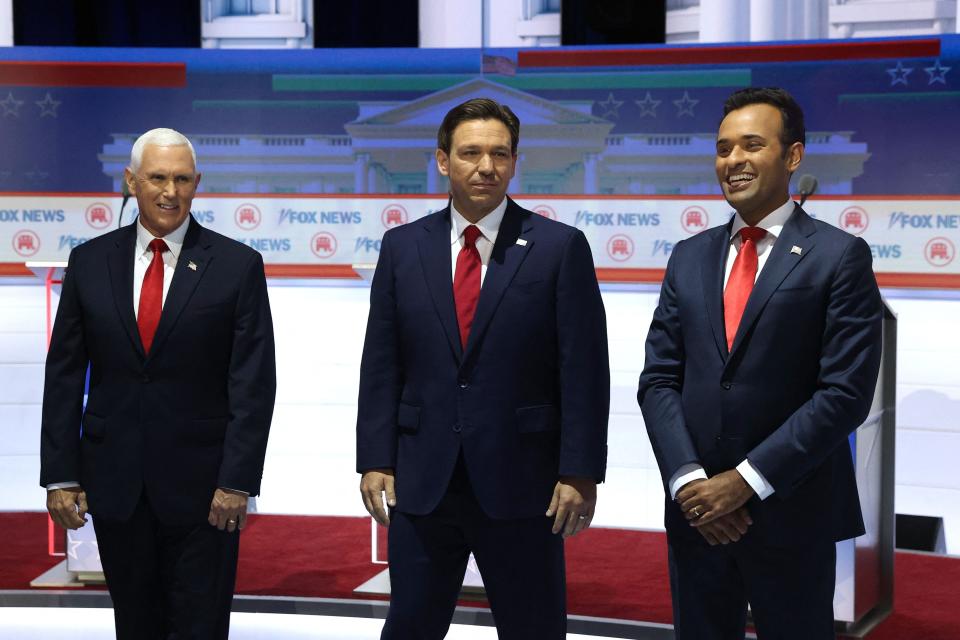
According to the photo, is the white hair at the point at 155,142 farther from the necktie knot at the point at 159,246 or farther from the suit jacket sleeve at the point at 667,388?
the suit jacket sleeve at the point at 667,388

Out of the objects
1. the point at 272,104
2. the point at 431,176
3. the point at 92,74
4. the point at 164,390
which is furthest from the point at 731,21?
the point at 164,390

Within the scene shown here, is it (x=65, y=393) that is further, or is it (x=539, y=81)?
(x=539, y=81)

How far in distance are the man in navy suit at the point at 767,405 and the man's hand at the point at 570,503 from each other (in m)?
0.16

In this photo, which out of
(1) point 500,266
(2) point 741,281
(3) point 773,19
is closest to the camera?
(2) point 741,281

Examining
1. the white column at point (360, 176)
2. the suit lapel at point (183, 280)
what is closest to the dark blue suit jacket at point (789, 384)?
the suit lapel at point (183, 280)

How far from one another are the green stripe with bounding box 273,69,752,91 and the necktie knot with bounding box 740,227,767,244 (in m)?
3.73

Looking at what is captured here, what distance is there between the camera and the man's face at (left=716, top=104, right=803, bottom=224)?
2.17 m

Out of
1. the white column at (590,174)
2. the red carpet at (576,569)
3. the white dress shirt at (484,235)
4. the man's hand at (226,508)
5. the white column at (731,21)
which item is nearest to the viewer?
the white dress shirt at (484,235)

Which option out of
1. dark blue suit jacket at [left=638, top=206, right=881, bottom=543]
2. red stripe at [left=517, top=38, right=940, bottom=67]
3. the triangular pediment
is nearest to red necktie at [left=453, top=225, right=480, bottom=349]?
dark blue suit jacket at [left=638, top=206, right=881, bottom=543]

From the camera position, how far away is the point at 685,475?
2156 mm

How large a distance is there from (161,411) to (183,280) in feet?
0.95

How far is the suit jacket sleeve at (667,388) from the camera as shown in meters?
2.18

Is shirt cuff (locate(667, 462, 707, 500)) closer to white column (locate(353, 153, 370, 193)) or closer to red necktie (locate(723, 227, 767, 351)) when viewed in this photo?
red necktie (locate(723, 227, 767, 351))

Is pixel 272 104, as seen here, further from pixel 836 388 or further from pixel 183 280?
pixel 836 388
